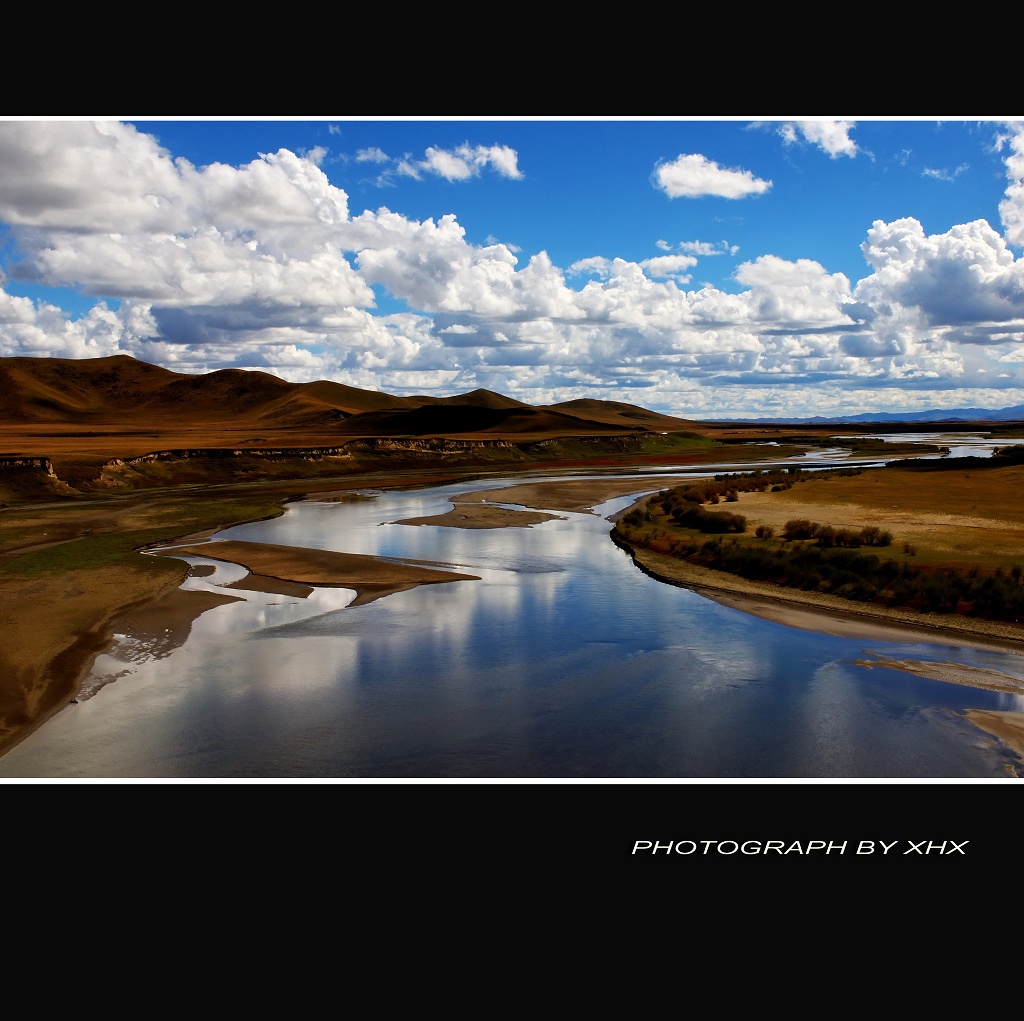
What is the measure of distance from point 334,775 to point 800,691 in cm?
959

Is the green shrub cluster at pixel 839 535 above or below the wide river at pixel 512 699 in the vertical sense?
above

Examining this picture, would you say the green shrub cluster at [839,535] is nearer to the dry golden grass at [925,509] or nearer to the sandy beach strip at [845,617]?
the dry golden grass at [925,509]

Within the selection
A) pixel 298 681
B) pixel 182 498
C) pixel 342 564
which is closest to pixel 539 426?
pixel 182 498

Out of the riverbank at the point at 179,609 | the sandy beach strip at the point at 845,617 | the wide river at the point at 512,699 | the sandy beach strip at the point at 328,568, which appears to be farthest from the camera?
the sandy beach strip at the point at 328,568

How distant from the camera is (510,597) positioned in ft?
85.4

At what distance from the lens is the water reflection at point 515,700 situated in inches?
537

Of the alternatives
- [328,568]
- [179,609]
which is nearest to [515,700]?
[179,609]

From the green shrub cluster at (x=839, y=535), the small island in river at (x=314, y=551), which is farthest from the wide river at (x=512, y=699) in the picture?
the green shrub cluster at (x=839, y=535)

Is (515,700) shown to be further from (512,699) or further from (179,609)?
(179,609)

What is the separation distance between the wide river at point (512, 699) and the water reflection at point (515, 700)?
0.05 metres

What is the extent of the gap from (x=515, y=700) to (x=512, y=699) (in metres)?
0.09

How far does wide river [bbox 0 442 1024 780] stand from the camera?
1361cm

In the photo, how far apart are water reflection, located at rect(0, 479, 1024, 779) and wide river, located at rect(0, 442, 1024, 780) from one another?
5cm

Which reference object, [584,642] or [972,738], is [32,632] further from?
[972,738]
